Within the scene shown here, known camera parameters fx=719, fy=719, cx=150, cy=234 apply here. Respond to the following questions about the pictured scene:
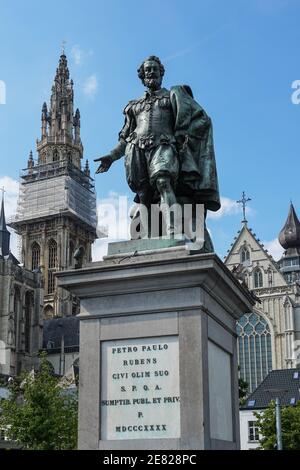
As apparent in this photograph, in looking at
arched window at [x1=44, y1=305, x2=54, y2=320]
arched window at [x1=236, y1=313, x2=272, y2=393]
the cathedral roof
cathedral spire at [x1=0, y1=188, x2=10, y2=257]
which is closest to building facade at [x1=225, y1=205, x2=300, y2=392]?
arched window at [x1=236, y1=313, x2=272, y2=393]

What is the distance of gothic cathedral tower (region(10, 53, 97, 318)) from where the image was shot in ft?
301

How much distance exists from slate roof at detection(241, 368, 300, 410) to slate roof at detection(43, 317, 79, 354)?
109 ft

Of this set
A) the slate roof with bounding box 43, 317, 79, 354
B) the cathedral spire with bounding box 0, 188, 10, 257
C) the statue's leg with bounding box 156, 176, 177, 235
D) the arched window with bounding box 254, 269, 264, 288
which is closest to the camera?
the statue's leg with bounding box 156, 176, 177, 235

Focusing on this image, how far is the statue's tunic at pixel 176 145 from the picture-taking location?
7865 millimetres

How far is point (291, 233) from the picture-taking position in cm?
6181

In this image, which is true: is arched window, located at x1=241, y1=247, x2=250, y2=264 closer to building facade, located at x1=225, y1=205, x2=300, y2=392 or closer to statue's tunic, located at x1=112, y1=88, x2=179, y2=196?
building facade, located at x1=225, y1=205, x2=300, y2=392

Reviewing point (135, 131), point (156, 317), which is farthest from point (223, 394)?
point (135, 131)

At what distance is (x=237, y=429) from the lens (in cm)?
773

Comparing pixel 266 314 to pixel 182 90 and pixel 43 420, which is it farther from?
pixel 182 90

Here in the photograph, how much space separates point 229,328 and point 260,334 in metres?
47.1

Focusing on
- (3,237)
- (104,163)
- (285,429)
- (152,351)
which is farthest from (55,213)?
(152,351)

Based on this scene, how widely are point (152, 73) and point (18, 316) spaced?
6767 centimetres

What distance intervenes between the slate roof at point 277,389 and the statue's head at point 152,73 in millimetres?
35153
